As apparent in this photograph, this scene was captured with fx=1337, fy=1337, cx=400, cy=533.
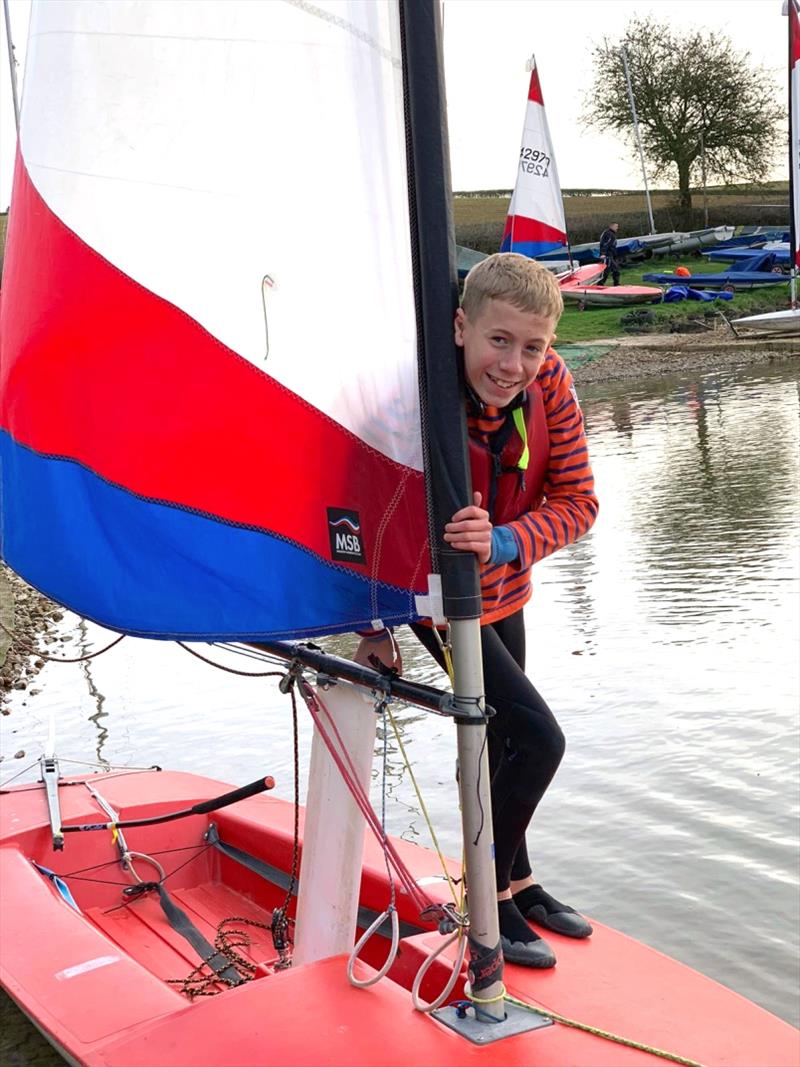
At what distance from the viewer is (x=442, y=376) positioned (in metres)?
2.20

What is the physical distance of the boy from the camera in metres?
2.22

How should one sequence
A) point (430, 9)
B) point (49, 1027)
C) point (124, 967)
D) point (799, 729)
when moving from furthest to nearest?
point (799, 729) < point (124, 967) < point (49, 1027) < point (430, 9)

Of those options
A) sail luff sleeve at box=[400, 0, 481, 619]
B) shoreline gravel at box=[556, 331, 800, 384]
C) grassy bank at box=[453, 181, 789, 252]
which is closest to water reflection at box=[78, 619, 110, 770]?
sail luff sleeve at box=[400, 0, 481, 619]

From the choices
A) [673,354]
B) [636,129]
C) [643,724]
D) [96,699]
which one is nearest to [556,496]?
[643,724]

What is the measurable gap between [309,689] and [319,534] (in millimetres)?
444

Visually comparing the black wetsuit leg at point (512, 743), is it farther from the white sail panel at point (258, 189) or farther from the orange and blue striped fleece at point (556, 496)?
the white sail panel at point (258, 189)

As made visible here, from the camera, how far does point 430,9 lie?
83.2 inches

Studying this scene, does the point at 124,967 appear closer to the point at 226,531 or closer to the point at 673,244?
the point at 226,531

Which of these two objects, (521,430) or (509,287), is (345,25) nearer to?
(509,287)

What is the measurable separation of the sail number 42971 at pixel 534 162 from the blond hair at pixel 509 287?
17.6 metres

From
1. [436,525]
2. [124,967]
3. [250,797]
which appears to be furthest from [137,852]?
[436,525]

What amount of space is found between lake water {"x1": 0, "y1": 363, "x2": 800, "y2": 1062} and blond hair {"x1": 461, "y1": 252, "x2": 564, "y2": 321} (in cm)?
229

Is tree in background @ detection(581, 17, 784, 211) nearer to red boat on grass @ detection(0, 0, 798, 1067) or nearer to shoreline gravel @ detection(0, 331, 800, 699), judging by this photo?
shoreline gravel @ detection(0, 331, 800, 699)

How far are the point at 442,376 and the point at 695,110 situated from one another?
36079 mm
